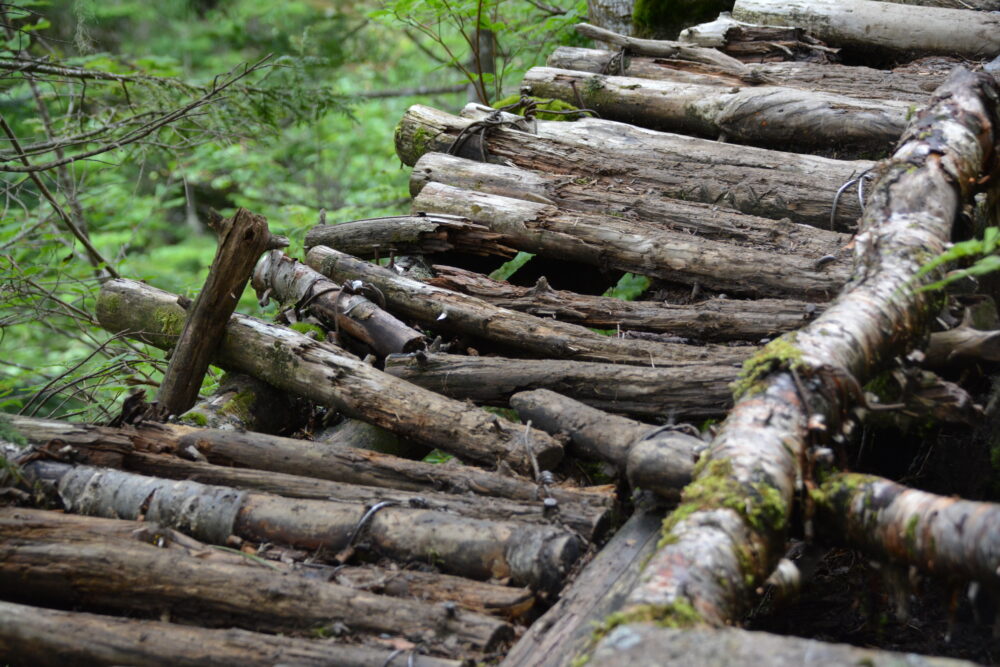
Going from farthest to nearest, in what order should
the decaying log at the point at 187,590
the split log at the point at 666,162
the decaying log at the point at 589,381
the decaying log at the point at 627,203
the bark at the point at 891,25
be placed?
the bark at the point at 891,25
the split log at the point at 666,162
the decaying log at the point at 627,203
the decaying log at the point at 589,381
the decaying log at the point at 187,590

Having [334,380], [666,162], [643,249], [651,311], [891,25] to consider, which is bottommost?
[334,380]

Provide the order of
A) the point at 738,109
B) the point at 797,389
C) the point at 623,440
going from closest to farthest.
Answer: the point at 797,389
the point at 623,440
the point at 738,109

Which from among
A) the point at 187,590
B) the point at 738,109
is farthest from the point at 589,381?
the point at 738,109

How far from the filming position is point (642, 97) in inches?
239

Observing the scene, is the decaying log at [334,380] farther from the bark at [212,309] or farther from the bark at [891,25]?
the bark at [891,25]

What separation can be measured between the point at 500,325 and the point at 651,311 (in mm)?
720

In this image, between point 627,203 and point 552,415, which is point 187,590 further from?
point 627,203

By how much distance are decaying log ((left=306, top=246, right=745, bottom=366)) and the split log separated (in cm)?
134

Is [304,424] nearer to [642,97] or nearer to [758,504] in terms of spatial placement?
[758,504]

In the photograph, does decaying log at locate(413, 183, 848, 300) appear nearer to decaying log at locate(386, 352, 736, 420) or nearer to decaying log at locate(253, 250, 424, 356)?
decaying log at locate(386, 352, 736, 420)

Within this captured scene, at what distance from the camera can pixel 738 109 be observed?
5.41 m

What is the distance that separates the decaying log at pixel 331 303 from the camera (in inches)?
165

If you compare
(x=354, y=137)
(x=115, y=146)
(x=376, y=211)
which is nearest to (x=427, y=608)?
(x=115, y=146)

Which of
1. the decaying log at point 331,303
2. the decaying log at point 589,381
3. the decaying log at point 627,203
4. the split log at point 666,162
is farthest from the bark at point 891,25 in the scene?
the decaying log at point 331,303
